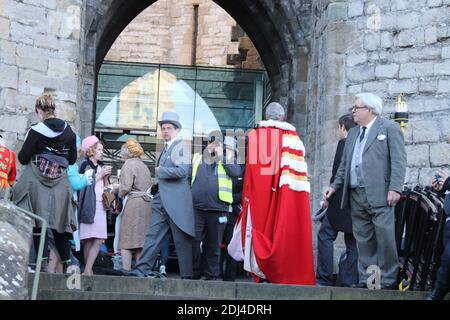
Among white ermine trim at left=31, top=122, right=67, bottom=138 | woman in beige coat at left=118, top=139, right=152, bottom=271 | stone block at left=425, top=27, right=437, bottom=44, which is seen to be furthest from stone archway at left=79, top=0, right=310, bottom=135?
white ermine trim at left=31, top=122, right=67, bottom=138

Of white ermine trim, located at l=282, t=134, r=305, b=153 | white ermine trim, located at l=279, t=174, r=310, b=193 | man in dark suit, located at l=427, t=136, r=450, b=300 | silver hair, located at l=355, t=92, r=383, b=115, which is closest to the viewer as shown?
man in dark suit, located at l=427, t=136, r=450, b=300

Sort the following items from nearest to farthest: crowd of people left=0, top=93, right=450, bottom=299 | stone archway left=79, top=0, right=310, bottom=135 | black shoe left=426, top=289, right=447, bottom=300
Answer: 1. black shoe left=426, top=289, right=447, bottom=300
2. crowd of people left=0, top=93, right=450, bottom=299
3. stone archway left=79, top=0, right=310, bottom=135

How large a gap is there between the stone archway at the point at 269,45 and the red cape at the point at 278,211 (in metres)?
6.26

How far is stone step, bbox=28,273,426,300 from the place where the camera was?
23.8 feet

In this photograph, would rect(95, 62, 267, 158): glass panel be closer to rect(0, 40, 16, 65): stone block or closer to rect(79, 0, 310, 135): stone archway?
rect(79, 0, 310, 135): stone archway

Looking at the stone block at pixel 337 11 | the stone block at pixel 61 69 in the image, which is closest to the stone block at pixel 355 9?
the stone block at pixel 337 11

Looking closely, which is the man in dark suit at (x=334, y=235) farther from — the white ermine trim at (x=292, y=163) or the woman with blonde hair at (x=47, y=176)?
the woman with blonde hair at (x=47, y=176)

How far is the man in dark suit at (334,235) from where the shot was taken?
8961mm

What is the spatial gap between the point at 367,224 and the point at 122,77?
624 inches

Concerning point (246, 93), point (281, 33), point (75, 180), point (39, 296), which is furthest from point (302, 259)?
point (246, 93)

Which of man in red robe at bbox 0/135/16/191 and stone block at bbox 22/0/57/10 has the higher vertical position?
stone block at bbox 22/0/57/10

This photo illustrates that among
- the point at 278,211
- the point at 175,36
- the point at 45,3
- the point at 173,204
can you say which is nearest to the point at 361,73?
the point at 45,3

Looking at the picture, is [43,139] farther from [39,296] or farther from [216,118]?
[216,118]
